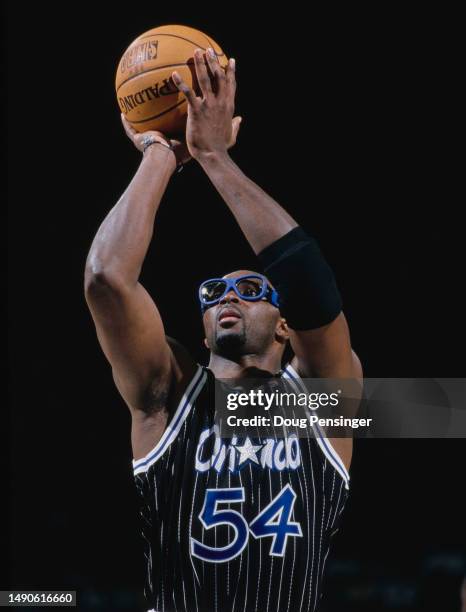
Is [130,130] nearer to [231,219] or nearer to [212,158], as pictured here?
[212,158]

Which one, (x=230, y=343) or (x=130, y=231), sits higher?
(x=130, y=231)

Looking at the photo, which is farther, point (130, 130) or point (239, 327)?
point (239, 327)

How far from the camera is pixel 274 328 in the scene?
4.03 metres

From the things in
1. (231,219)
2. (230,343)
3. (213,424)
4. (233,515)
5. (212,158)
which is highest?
(231,219)

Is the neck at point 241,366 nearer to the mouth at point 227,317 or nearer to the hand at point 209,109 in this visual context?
the mouth at point 227,317

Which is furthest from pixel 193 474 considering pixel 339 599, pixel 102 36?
pixel 102 36

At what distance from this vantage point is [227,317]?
153 inches

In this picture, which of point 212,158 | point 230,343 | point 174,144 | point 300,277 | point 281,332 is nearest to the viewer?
point 300,277

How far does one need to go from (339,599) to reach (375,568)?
1.44ft

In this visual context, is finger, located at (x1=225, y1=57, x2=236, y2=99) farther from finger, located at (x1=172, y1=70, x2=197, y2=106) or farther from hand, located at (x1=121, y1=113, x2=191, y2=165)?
hand, located at (x1=121, y1=113, x2=191, y2=165)

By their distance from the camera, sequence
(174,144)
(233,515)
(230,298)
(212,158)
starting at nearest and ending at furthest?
(212,158) < (233,515) < (174,144) < (230,298)

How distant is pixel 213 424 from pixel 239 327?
0.57 metres

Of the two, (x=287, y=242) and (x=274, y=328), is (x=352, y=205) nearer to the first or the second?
(x=274, y=328)

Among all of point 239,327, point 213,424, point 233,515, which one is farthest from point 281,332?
point 233,515
